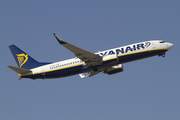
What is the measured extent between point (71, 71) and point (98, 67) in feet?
18.1

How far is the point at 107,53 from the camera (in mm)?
51781

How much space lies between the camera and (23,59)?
55.7 m

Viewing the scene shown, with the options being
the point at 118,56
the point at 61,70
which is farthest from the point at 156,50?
the point at 61,70

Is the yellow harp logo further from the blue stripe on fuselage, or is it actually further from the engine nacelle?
the engine nacelle

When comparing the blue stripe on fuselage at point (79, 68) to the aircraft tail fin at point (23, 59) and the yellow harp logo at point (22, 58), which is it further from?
the yellow harp logo at point (22, 58)

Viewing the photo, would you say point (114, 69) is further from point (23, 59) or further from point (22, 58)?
point (22, 58)

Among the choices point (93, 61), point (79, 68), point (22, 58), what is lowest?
point (79, 68)

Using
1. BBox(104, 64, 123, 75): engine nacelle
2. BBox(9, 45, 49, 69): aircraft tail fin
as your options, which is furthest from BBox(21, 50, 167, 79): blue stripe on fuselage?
BBox(104, 64, 123, 75): engine nacelle

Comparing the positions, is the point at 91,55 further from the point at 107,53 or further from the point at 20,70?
the point at 20,70

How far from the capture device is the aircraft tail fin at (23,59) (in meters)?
54.6

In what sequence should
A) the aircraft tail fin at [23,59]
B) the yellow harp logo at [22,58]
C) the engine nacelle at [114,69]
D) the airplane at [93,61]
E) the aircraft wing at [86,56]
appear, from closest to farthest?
the aircraft wing at [86,56] < the airplane at [93,61] < the aircraft tail fin at [23,59] < the yellow harp logo at [22,58] < the engine nacelle at [114,69]

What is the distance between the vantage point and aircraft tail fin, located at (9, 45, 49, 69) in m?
54.6

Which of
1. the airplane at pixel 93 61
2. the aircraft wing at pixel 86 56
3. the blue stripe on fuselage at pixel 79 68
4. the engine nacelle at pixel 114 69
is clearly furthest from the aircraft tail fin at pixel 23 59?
the engine nacelle at pixel 114 69

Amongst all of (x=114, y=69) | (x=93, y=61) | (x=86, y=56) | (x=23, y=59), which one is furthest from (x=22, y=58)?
(x=114, y=69)
